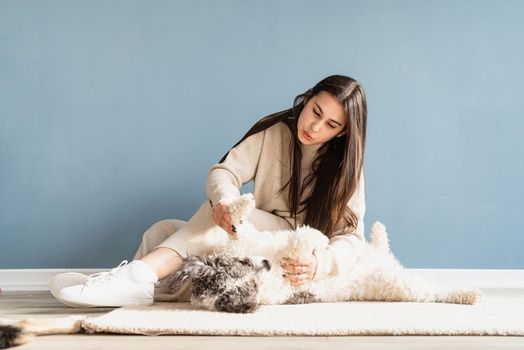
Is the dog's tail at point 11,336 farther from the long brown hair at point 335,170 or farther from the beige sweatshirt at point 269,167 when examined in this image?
the long brown hair at point 335,170

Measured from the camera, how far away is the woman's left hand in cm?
152

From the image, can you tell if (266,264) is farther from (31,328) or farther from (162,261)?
(31,328)

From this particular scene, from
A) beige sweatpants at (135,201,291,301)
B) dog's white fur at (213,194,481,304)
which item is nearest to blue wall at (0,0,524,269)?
beige sweatpants at (135,201,291,301)

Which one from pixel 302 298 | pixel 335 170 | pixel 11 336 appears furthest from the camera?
pixel 335 170

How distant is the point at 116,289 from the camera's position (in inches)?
60.0

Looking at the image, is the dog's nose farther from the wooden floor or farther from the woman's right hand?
the wooden floor

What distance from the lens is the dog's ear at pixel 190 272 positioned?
142 cm

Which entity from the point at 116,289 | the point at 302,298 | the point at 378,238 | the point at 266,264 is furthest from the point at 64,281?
the point at 378,238

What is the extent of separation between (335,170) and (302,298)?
53cm

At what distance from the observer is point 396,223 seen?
255 centimetres

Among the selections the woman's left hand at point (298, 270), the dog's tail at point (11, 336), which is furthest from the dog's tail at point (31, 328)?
the woman's left hand at point (298, 270)

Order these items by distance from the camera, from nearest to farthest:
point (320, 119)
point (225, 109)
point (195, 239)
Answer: point (195, 239) < point (320, 119) < point (225, 109)

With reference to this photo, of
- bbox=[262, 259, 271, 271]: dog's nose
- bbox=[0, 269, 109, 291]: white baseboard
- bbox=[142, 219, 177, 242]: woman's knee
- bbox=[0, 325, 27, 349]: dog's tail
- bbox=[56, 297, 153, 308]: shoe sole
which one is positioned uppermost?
bbox=[262, 259, 271, 271]: dog's nose

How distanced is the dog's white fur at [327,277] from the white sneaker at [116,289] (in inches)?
8.9
